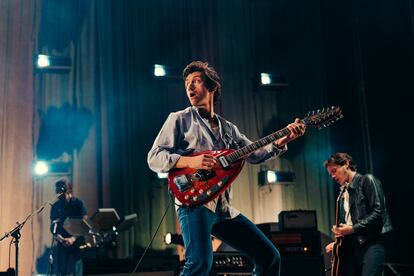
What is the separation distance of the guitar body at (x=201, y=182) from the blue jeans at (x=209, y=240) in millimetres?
65

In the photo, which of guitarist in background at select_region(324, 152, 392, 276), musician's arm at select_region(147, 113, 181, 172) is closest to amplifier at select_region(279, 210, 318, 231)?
guitarist in background at select_region(324, 152, 392, 276)

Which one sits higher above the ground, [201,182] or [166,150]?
[166,150]

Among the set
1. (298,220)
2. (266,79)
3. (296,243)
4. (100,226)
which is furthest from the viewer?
(266,79)

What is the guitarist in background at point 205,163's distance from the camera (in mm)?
3160

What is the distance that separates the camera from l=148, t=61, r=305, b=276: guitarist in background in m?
3.16

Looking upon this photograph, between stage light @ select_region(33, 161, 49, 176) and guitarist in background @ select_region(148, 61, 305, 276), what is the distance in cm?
563

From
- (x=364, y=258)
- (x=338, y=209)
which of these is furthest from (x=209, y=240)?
(x=338, y=209)

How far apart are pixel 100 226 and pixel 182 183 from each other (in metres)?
4.85

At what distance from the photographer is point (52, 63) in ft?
29.7

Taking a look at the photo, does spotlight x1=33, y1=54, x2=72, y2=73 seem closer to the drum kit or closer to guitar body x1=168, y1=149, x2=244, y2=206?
the drum kit

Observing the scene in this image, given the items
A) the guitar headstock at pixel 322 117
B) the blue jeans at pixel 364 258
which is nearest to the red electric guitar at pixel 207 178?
the guitar headstock at pixel 322 117

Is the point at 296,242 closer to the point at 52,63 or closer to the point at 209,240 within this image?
the point at 209,240

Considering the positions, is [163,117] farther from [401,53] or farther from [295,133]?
[295,133]

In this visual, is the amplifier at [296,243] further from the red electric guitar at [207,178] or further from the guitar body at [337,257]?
the red electric guitar at [207,178]
